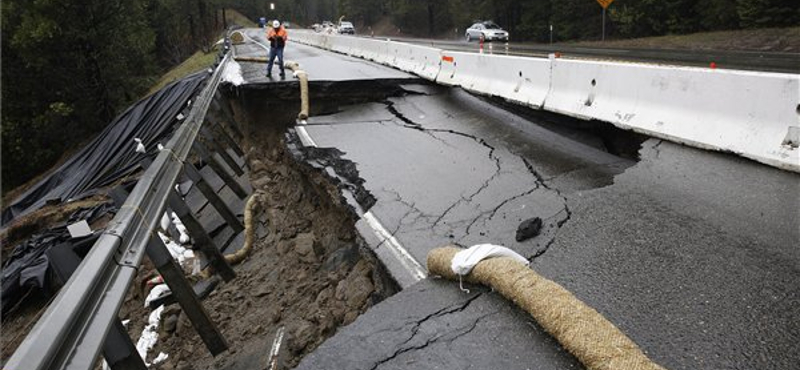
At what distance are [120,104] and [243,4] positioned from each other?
8480 cm

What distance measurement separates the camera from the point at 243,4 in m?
109

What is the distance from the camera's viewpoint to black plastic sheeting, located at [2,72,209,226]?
1400cm

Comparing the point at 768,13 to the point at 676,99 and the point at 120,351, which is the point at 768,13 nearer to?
the point at 676,99

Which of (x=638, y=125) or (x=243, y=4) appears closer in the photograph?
(x=638, y=125)

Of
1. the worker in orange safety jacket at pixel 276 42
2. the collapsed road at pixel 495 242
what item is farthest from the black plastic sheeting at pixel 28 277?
the worker in orange safety jacket at pixel 276 42

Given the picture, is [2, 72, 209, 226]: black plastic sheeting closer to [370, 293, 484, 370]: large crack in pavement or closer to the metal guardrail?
the metal guardrail

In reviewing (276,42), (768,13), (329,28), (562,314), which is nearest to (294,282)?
(562,314)

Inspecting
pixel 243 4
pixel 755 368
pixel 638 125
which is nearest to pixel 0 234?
pixel 638 125

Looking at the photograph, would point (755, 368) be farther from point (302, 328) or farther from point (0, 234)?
point (0, 234)

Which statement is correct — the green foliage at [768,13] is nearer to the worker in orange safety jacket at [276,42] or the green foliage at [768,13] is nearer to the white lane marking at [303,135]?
the worker in orange safety jacket at [276,42]

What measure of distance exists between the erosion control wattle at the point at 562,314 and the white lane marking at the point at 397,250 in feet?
1.00

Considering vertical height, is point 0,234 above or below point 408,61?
below

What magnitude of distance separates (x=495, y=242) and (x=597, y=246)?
719 mm

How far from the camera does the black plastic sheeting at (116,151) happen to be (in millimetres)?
14000
